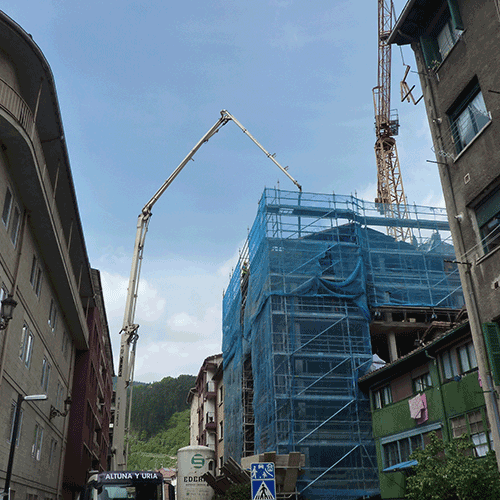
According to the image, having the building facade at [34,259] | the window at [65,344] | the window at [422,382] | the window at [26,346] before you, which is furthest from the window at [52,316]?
the window at [422,382]

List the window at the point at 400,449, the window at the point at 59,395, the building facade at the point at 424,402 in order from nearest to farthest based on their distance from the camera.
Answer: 1. the building facade at the point at 424,402
2. the window at the point at 400,449
3. the window at the point at 59,395

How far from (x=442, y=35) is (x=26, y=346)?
1939cm

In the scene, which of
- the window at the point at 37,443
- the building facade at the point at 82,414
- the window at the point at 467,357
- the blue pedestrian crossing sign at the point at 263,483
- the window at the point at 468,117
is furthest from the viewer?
the building facade at the point at 82,414

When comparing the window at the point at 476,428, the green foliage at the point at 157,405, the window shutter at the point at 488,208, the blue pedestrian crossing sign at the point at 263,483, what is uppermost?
the green foliage at the point at 157,405

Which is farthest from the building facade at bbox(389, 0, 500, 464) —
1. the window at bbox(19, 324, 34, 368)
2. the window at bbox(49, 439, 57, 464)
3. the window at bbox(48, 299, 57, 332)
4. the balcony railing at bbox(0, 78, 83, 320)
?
the window at bbox(49, 439, 57, 464)

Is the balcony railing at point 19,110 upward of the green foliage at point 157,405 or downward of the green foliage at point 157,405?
downward

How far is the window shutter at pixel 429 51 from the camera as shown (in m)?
19.0

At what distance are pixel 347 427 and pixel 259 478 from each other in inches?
847

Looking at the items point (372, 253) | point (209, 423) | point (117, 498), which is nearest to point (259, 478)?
point (117, 498)

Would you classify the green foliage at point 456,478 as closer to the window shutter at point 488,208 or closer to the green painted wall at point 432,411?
the window shutter at point 488,208

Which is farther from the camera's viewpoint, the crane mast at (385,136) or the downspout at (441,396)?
the crane mast at (385,136)

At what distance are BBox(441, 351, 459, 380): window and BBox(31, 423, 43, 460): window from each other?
1822cm

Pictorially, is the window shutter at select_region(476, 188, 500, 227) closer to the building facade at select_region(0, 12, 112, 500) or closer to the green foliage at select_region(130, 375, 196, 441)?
the building facade at select_region(0, 12, 112, 500)

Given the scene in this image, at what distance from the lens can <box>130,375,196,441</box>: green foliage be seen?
164 meters
